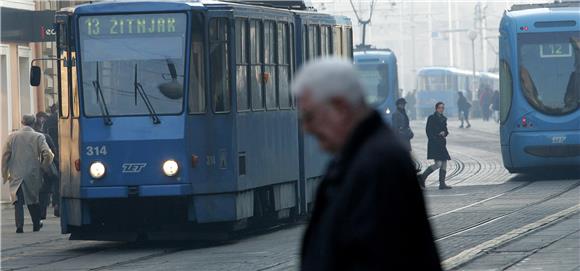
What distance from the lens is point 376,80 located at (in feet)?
158

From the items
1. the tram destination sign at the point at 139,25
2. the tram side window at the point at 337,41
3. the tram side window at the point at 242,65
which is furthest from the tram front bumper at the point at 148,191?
the tram side window at the point at 337,41

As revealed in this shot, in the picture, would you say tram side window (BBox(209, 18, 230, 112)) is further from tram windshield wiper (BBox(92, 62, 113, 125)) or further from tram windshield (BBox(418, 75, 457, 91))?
tram windshield (BBox(418, 75, 457, 91))

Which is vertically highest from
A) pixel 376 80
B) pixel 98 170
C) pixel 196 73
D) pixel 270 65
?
pixel 376 80

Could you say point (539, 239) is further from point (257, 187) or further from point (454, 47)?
point (454, 47)

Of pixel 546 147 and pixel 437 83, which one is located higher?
pixel 437 83

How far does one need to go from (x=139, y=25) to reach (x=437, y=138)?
11.5 m

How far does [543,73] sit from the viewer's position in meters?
28.2

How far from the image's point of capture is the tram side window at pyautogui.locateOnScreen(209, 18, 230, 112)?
1731cm

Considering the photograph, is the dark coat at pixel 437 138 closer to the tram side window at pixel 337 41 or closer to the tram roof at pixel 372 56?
the tram side window at pixel 337 41

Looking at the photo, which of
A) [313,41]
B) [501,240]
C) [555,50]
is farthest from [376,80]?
[501,240]

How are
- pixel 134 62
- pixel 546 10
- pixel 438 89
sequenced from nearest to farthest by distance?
pixel 134 62 < pixel 546 10 < pixel 438 89

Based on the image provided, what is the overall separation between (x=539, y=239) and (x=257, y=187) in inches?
139

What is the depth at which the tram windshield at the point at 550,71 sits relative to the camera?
28078 millimetres

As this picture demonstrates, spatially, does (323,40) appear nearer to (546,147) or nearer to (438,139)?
(438,139)
